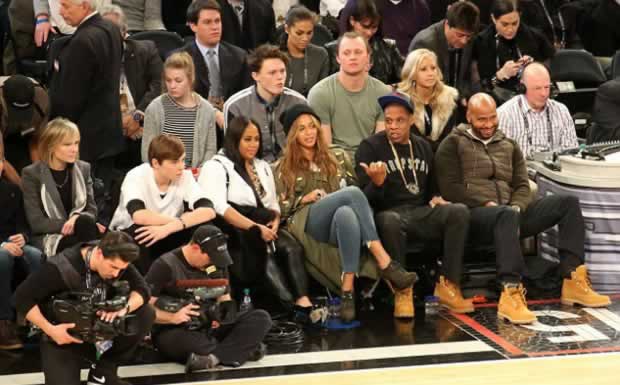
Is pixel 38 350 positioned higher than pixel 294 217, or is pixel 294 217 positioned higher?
pixel 294 217

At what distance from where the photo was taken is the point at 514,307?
7.02 m

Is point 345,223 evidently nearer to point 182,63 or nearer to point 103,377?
point 182,63

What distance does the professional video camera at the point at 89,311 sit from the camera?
221 inches

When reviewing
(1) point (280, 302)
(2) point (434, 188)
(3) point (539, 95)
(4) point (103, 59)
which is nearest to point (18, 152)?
(4) point (103, 59)

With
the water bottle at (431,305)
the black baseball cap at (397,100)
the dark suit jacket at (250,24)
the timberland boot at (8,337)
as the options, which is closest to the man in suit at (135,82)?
the dark suit jacket at (250,24)

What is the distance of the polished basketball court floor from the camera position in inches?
→ 240

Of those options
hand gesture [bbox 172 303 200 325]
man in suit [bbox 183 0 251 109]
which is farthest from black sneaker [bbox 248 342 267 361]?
man in suit [bbox 183 0 251 109]

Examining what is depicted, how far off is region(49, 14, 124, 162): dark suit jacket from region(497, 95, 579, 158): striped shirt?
2464 millimetres

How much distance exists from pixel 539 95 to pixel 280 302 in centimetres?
220

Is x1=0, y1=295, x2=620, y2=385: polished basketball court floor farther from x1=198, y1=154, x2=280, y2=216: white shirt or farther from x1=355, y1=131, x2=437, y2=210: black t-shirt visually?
x1=198, y1=154, x2=280, y2=216: white shirt

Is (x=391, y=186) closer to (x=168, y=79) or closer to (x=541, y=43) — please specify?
(x=168, y=79)

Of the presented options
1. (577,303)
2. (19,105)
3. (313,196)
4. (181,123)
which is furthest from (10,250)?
(577,303)

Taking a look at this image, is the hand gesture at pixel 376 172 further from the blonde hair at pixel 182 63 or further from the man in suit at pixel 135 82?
the man in suit at pixel 135 82

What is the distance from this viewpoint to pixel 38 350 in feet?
21.6
